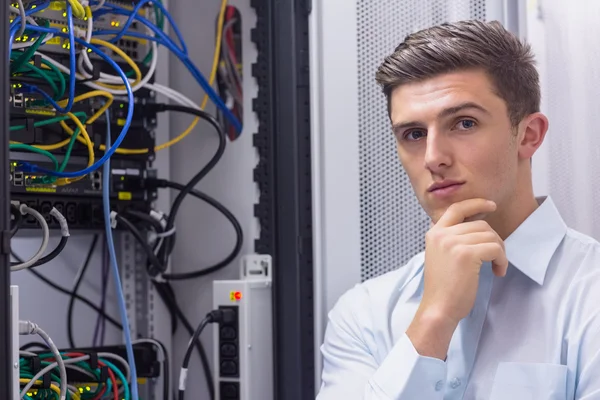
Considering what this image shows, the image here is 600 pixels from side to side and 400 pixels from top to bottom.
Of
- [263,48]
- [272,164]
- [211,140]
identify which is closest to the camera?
[272,164]

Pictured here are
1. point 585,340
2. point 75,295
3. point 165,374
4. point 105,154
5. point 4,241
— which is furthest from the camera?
point 75,295

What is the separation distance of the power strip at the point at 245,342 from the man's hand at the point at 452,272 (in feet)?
1.79

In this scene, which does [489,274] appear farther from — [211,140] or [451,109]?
[211,140]

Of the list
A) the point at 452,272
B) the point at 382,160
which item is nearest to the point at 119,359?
the point at 382,160

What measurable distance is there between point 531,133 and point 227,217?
803mm

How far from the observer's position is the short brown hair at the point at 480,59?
1.55m

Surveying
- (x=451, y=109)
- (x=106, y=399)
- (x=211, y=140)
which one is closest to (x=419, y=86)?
(x=451, y=109)

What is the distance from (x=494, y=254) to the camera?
4.78 feet

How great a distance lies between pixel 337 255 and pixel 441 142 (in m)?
0.47

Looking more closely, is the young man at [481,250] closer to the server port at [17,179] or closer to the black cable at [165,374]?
the black cable at [165,374]

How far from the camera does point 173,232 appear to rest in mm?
2080

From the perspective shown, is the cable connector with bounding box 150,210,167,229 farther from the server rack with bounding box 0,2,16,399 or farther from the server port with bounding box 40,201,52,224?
the server rack with bounding box 0,2,16,399

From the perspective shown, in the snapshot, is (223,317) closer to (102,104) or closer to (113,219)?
(113,219)

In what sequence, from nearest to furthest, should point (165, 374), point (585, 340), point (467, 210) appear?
point (585, 340)
point (467, 210)
point (165, 374)
